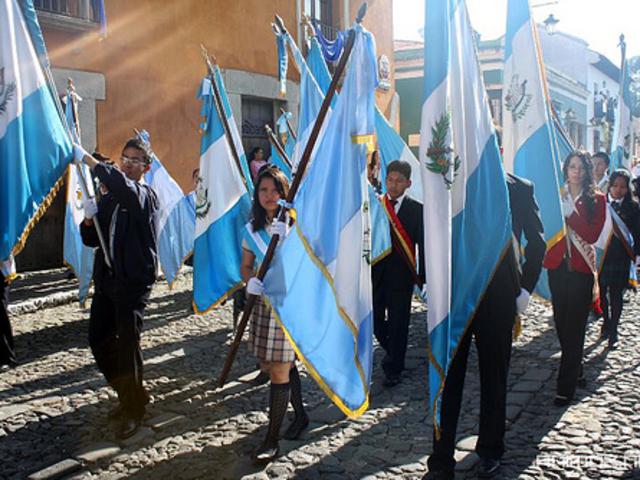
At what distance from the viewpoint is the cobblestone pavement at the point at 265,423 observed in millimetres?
3930

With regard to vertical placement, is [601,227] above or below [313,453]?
above

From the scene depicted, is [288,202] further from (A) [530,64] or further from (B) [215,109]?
(B) [215,109]

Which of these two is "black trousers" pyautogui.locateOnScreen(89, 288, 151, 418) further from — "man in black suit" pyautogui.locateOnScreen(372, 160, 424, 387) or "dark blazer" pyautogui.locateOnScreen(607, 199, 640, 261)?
"dark blazer" pyautogui.locateOnScreen(607, 199, 640, 261)

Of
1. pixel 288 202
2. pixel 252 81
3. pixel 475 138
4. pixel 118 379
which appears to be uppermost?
pixel 252 81

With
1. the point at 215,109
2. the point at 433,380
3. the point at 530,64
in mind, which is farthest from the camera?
the point at 215,109

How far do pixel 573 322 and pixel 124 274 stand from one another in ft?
10.7

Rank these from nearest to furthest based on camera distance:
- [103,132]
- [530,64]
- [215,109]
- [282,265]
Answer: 1. [282,265]
2. [530,64]
3. [215,109]
4. [103,132]

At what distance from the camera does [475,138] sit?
3787 millimetres

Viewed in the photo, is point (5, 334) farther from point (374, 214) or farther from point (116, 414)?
point (374, 214)

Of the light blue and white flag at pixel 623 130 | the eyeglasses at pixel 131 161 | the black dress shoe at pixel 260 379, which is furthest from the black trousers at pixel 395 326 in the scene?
the light blue and white flag at pixel 623 130

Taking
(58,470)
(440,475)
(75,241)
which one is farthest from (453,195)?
(75,241)

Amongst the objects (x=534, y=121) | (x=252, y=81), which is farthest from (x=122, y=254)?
(x=252, y=81)

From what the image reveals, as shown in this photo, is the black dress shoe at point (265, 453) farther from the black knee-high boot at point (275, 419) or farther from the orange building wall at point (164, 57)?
the orange building wall at point (164, 57)

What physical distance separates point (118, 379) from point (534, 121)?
340 cm
